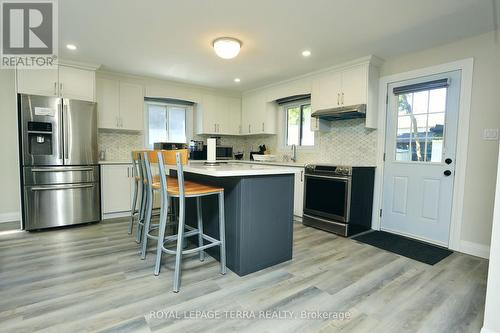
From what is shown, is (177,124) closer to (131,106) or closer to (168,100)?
(168,100)

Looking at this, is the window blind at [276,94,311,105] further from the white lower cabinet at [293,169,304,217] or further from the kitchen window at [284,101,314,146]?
the white lower cabinet at [293,169,304,217]

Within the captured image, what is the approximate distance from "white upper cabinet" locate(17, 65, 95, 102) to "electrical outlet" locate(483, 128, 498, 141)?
4.94m

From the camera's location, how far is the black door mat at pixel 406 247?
8.81 ft

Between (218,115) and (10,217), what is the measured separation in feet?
12.4

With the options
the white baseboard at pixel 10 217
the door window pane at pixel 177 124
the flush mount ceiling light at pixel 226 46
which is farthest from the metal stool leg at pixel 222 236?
the white baseboard at pixel 10 217

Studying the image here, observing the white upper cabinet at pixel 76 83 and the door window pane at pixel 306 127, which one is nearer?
the white upper cabinet at pixel 76 83

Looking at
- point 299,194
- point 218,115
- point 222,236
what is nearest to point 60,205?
point 222,236

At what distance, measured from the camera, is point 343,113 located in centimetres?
360

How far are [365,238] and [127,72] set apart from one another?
14.4ft

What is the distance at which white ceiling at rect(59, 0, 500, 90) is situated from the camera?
7.36 feet

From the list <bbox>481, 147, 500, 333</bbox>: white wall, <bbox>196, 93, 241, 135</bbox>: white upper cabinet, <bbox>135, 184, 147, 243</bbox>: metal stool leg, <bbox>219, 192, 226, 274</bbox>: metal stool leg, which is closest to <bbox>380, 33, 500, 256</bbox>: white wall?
<bbox>481, 147, 500, 333</bbox>: white wall

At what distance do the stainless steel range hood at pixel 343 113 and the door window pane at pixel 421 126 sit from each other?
0.50 metres

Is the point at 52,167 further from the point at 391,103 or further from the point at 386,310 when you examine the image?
the point at 391,103

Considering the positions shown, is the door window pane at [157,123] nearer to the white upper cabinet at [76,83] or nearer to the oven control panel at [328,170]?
the white upper cabinet at [76,83]
